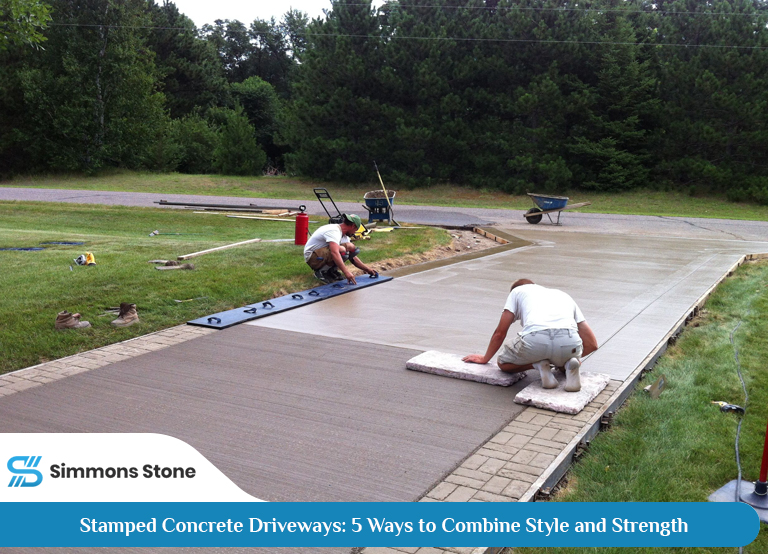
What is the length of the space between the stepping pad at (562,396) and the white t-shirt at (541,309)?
45 centimetres

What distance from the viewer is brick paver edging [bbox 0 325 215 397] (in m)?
5.46

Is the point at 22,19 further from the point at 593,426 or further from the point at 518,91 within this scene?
the point at 518,91

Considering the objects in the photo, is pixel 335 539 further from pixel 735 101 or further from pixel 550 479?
pixel 735 101

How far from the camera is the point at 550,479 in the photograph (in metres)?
3.95

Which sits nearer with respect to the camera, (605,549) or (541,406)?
(605,549)

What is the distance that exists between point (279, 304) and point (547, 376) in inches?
155

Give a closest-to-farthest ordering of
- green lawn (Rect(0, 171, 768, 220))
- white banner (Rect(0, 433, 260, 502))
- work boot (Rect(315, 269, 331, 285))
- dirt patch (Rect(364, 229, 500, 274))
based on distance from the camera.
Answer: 1. white banner (Rect(0, 433, 260, 502))
2. work boot (Rect(315, 269, 331, 285))
3. dirt patch (Rect(364, 229, 500, 274))
4. green lawn (Rect(0, 171, 768, 220))

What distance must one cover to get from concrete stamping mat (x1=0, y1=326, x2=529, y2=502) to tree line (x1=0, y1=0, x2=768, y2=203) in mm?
26834

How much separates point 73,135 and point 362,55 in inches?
711

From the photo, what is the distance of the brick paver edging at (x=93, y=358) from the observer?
546 centimetres

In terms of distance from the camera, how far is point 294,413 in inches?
191

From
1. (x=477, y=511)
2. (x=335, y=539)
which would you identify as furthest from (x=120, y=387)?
(x=477, y=511)

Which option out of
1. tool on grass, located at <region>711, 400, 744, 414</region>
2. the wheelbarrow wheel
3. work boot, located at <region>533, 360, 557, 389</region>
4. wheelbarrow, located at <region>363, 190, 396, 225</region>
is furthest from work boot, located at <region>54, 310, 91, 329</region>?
the wheelbarrow wheel

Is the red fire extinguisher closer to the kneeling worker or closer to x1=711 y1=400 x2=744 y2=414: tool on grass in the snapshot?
the kneeling worker
